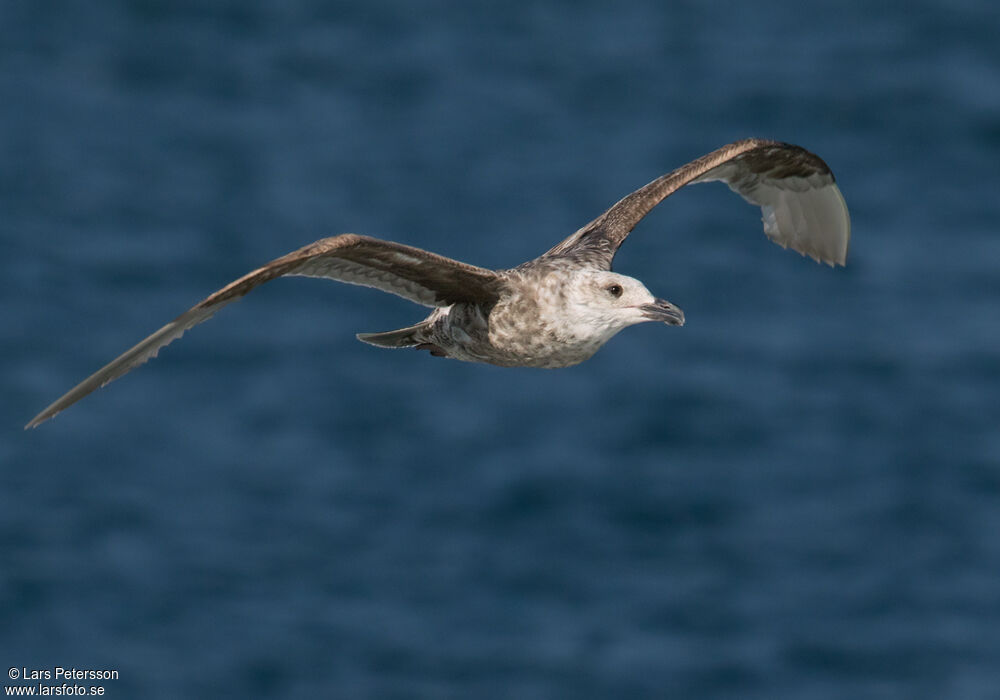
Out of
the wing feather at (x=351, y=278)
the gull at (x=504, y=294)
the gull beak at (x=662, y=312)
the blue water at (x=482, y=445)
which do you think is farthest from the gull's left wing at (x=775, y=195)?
the blue water at (x=482, y=445)

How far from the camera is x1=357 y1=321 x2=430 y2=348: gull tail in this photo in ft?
41.1

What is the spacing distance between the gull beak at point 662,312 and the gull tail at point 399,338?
6.94ft

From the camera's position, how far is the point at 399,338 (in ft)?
41.9

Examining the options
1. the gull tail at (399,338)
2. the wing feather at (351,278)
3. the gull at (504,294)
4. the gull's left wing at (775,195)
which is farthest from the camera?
the gull's left wing at (775,195)

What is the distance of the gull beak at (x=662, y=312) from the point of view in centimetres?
1084

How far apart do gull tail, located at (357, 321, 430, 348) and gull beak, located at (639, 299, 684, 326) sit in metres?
2.11

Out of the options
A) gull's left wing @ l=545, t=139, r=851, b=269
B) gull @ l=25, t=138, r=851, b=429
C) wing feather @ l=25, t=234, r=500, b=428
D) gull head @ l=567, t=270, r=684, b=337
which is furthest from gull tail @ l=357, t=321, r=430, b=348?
gull head @ l=567, t=270, r=684, b=337

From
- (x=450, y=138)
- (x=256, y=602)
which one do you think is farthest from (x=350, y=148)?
(x=256, y=602)

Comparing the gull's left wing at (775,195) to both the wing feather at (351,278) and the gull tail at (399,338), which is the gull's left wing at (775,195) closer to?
the gull tail at (399,338)

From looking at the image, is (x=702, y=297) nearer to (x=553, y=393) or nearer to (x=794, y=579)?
(x=553, y=393)

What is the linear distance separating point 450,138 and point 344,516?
29.1 feet

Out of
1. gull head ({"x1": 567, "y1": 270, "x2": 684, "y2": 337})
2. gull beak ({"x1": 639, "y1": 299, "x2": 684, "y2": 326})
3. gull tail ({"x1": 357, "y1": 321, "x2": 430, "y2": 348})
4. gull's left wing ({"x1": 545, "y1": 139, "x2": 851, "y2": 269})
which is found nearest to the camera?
gull beak ({"x1": 639, "y1": 299, "x2": 684, "y2": 326})

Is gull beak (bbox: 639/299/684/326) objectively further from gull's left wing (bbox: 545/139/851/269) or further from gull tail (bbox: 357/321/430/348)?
gull tail (bbox: 357/321/430/348)

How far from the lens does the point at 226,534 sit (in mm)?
31578
